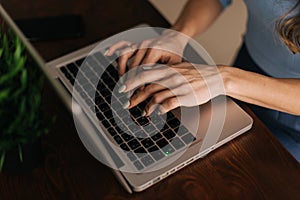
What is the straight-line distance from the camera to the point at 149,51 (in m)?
0.85

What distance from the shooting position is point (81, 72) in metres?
0.85

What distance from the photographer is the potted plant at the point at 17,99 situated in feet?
1.90

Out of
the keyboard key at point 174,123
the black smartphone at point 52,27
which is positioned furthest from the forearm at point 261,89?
the black smartphone at point 52,27

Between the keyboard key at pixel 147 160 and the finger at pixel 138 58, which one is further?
the finger at pixel 138 58

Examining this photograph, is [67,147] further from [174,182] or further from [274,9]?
[274,9]

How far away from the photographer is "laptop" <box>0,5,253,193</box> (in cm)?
71

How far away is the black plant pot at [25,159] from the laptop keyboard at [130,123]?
116 millimetres

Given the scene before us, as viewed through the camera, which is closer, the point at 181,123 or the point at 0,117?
the point at 0,117

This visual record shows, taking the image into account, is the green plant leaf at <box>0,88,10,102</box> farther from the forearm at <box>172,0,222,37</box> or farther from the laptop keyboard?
the forearm at <box>172,0,222,37</box>

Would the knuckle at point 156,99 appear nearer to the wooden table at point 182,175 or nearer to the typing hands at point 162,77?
the typing hands at point 162,77

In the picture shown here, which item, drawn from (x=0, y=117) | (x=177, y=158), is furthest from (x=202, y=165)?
(x=0, y=117)

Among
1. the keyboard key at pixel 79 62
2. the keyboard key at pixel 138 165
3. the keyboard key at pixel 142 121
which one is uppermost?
the keyboard key at pixel 79 62

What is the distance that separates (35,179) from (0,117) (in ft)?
0.54

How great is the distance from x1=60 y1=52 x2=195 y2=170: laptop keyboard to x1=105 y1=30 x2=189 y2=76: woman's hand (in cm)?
3
